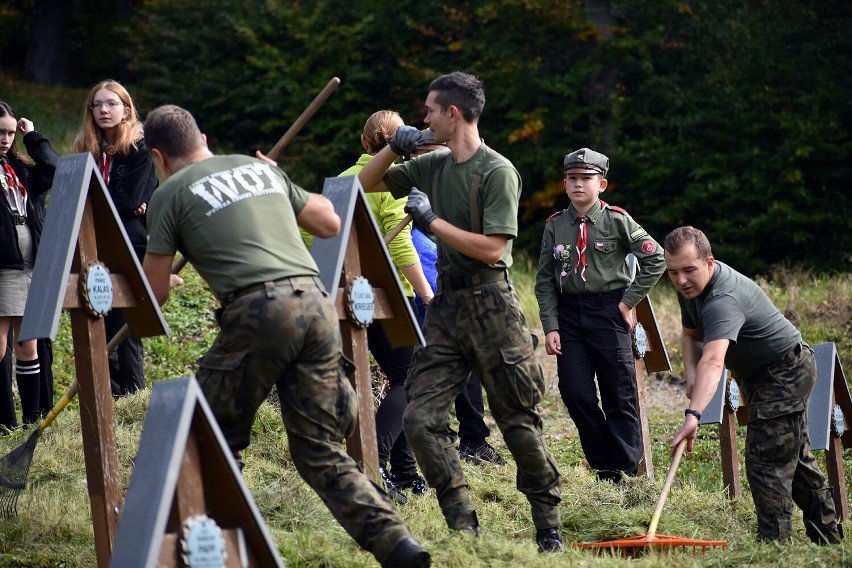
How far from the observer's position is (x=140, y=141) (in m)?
6.78

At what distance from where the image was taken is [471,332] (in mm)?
5055

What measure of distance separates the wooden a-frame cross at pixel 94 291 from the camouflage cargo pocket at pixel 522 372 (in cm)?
141

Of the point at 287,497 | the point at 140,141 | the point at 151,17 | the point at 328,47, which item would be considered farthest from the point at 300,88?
the point at 287,497

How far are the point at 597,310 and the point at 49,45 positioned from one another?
18631mm

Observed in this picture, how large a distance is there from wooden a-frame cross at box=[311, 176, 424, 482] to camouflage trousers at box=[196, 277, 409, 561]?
30.3 inches

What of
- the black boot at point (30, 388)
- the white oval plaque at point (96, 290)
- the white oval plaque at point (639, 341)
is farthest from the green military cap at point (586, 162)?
the black boot at point (30, 388)

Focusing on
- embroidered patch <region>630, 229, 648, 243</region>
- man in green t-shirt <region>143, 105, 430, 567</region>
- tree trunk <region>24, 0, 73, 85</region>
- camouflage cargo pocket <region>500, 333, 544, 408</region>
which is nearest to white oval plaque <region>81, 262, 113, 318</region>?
man in green t-shirt <region>143, 105, 430, 567</region>

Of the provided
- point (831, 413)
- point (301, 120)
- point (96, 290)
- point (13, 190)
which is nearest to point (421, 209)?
point (301, 120)

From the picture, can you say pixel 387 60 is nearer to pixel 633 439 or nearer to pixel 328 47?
pixel 328 47

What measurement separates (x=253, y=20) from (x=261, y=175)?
16.5 meters

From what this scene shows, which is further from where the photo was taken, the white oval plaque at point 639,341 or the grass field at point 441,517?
the white oval plaque at point 639,341

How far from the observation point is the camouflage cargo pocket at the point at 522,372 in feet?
16.4

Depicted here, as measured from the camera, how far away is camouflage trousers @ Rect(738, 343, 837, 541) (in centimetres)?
568

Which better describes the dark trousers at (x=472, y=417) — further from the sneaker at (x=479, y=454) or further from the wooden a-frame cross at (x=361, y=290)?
the wooden a-frame cross at (x=361, y=290)
